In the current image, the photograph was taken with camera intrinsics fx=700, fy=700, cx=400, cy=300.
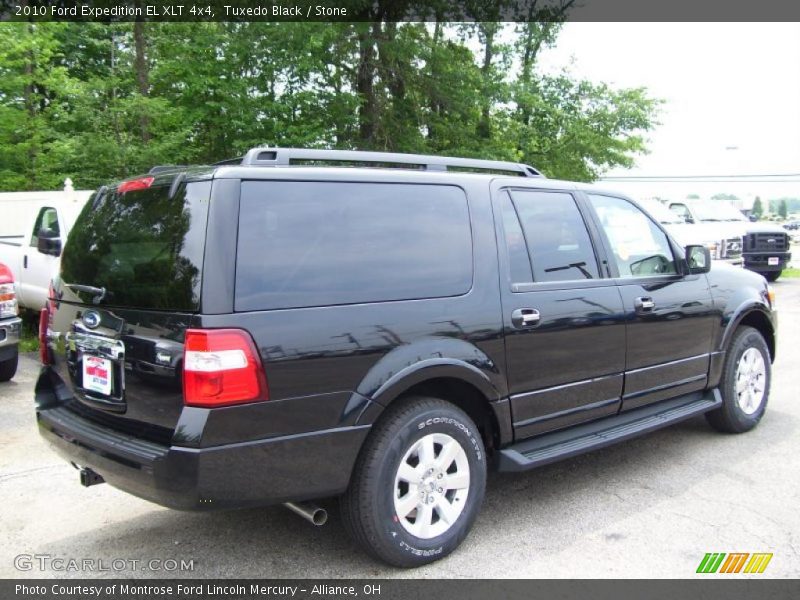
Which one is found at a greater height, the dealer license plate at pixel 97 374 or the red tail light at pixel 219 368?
the red tail light at pixel 219 368

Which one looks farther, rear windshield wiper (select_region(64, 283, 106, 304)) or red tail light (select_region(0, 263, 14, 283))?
red tail light (select_region(0, 263, 14, 283))

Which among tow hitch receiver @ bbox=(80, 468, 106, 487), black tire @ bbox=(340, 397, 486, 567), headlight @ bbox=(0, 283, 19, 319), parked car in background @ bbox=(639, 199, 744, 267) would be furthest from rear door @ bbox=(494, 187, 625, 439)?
parked car in background @ bbox=(639, 199, 744, 267)

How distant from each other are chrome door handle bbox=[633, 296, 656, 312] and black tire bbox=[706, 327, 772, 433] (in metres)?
1.12

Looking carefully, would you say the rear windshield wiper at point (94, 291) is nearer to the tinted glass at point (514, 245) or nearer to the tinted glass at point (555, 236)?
the tinted glass at point (514, 245)

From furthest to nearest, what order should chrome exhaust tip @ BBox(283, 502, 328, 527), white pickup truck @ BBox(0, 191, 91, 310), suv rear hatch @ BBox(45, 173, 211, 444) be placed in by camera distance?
white pickup truck @ BBox(0, 191, 91, 310) < chrome exhaust tip @ BBox(283, 502, 328, 527) < suv rear hatch @ BBox(45, 173, 211, 444)

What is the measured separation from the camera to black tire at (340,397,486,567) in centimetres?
306

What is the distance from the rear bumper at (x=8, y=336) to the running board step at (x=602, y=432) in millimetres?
5235

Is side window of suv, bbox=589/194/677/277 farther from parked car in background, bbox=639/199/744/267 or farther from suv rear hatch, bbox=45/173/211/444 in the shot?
parked car in background, bbox=639/199/744/267

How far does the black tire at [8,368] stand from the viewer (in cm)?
705

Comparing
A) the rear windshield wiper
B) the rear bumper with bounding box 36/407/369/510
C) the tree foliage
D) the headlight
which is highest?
the tree foliage

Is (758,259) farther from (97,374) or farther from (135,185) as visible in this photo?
(97,374)

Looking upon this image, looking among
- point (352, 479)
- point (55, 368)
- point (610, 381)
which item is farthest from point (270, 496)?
point (610, 381)

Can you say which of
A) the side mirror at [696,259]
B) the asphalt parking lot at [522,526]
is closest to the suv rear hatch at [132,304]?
the asphalt parking lot at [522,526]

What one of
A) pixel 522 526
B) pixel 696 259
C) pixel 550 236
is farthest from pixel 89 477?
pixel 696 259
